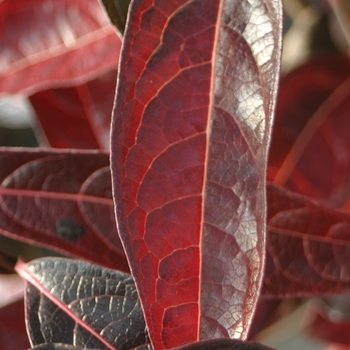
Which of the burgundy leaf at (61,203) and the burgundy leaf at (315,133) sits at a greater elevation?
the burgundy leaf at (61,203)

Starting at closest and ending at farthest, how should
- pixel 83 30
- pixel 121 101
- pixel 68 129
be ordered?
pixel 121 101, pixel 83 30, pixel 68 129

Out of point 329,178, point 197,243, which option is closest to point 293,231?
point 197,243

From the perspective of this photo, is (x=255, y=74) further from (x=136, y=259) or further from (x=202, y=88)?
(x=136, y=259)

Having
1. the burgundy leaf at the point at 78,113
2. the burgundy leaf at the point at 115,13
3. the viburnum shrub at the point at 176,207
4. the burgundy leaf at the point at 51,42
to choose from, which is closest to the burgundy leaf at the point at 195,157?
the viburnum shrub at the point at 176,207

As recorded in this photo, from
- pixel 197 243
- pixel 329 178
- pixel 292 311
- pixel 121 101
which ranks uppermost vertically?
pixel 121 101

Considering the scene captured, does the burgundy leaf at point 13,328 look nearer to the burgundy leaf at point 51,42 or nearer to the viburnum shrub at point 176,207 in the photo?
the viburnum shrub at point 176,207
